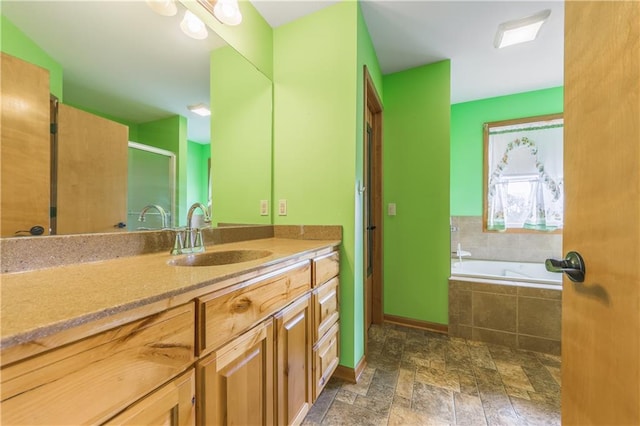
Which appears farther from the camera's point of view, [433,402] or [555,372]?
[555,372]

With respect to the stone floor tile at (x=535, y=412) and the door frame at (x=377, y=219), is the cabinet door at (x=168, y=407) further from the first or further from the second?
the door frame at (x=377, y=219)

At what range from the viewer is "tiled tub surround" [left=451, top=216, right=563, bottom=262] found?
2.84 metres

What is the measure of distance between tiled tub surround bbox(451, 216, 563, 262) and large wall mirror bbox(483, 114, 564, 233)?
8cm

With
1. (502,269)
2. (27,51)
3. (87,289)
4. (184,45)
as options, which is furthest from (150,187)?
(502,269)

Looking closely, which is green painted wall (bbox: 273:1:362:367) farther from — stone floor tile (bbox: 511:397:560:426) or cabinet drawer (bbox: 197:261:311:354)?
stone floor tile (bbox: 511:397:560:426)

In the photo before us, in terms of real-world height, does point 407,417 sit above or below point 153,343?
below

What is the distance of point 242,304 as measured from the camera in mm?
787

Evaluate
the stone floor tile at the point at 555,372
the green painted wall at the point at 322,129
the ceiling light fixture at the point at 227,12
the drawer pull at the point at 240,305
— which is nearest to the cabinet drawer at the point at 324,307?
the green painted wall at the point at 322,129

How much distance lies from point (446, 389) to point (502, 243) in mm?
2216

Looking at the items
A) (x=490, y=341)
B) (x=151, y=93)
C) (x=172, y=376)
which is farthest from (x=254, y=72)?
(x=490, y=341)

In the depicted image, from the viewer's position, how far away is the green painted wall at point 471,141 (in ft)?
9.84

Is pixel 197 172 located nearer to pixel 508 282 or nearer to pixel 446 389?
pixel 446 389

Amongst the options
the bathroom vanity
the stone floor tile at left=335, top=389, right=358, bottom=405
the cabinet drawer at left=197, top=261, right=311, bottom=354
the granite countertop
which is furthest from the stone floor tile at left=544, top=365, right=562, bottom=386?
the granite countertop

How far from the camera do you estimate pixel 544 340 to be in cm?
185
